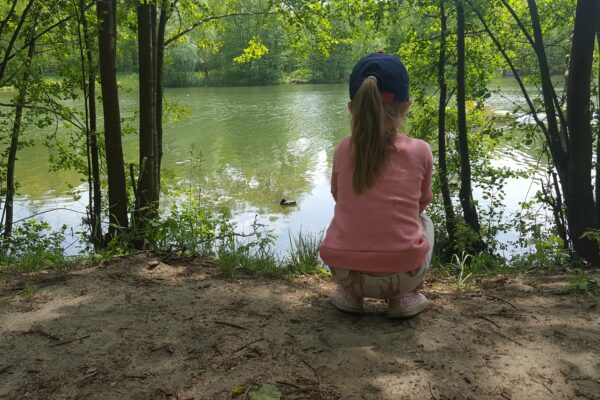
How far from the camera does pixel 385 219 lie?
247 centimetres

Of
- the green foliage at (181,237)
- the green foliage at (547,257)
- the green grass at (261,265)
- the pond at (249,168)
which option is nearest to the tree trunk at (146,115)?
the green foliage at (181,237)

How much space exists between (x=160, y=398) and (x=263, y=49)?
28.2 feet

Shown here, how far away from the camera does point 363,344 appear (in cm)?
242

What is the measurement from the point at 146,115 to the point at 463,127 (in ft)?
14.6

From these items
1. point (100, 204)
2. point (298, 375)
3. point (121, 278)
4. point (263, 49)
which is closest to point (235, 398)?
point (298, 375)

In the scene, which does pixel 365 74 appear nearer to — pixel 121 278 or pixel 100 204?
pixel 121 278

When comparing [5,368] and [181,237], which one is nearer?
[5,368]

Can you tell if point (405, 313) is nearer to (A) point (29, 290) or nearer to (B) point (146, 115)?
(A) point (29, 290)

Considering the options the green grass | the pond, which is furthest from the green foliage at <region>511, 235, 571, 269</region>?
the pond

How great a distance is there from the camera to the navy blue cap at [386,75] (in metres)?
2.48

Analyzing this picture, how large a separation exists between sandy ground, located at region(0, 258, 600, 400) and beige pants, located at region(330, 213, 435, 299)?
0.19 meters

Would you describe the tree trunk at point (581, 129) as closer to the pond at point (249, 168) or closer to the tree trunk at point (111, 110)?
Answer: the pond at point (249, 168)

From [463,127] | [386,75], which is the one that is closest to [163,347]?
[386,75]

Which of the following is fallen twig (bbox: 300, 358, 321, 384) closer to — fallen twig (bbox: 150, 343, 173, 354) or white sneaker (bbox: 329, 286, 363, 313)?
white sneaker (bbox: 329, 286, 363, 313)
